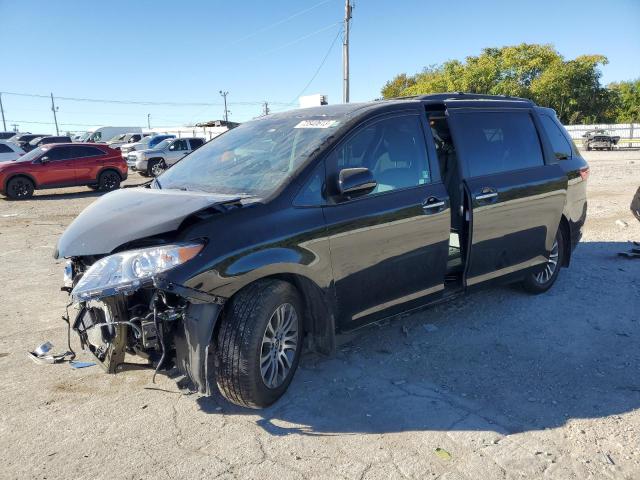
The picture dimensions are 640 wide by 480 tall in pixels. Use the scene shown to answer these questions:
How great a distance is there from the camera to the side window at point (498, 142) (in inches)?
175

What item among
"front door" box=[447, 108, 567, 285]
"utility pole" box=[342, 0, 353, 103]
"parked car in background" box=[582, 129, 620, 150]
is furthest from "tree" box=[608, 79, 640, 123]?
"front door" box=[447, 108, 567, 285]

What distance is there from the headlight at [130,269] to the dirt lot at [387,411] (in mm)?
896

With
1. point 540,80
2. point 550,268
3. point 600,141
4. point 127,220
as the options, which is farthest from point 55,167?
point 540,80

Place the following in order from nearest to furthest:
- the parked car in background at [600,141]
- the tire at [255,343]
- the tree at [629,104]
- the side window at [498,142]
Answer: the tire at [255,343], the side window at [498,142], the parked car in background at [600,141], the tree at [629,104]

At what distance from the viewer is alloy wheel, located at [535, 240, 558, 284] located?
5398mm

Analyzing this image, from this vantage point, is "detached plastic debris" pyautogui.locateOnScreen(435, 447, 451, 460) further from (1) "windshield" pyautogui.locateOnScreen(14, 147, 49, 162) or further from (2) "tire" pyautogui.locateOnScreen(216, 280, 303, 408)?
(1) "windshield" pyautogui.locateOnScreen(14, 147, 49, 162)

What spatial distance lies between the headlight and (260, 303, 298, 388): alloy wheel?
2.30 feet

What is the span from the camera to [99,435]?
9.81ft

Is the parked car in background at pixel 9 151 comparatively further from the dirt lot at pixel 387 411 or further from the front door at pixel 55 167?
the dirt lot at pixel 387 411

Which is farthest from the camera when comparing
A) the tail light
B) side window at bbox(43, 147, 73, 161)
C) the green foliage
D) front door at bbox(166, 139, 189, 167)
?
the green foliage

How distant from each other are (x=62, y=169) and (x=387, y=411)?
1589 centimetres

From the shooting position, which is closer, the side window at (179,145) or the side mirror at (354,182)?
the side mirror at (354,182)

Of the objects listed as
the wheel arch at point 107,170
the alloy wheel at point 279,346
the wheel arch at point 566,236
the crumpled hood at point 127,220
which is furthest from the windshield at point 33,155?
the wheel arch at point 566,236

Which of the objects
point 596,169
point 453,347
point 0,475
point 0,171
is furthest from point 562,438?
point 596,169
